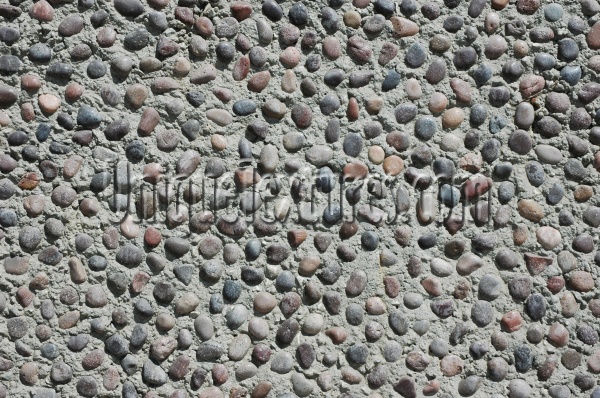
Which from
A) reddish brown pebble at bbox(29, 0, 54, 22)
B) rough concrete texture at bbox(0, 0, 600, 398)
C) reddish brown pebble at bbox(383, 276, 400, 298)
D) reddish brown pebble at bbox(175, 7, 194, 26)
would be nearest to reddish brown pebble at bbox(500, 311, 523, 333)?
rough concrete texture at bbox(0, 0, 600, 398)

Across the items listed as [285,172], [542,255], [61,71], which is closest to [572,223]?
[542,255]

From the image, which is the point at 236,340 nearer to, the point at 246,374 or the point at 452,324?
the point at 246,374

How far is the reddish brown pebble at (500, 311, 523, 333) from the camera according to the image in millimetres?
735

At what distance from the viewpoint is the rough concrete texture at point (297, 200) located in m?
0.72

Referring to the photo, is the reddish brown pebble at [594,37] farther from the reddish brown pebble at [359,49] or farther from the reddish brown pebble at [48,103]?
the reddish brown pebble at [48,103]

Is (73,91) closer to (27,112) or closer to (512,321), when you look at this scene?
(27,112)

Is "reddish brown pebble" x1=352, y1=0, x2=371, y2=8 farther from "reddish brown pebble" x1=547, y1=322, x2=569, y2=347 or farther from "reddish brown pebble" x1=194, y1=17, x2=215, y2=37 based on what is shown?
"reddish brown pebble" x1=547, y1=322, x2=569, y2=347

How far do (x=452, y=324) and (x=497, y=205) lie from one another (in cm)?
13

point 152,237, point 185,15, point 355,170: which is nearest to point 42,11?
point 185,15

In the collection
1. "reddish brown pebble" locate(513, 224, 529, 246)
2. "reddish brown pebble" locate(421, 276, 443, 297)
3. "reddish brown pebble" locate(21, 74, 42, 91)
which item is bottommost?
"reddish brown pebble" locate(421, 276, 443, 297)

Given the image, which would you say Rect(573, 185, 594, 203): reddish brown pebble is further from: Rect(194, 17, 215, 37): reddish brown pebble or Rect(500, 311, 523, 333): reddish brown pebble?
Rect(194, 17, 215, 37): reddish brown pebble

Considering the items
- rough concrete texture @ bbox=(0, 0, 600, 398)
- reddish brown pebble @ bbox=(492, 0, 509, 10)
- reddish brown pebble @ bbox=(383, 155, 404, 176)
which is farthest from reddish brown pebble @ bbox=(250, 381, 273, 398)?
reddish brown pebble @ bbox=(492, 0, 509, 10)

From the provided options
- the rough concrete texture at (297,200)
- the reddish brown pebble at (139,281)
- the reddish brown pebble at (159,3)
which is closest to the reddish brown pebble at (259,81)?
the rough concrete texture at (297,200)

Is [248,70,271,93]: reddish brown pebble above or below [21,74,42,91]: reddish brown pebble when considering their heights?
above
